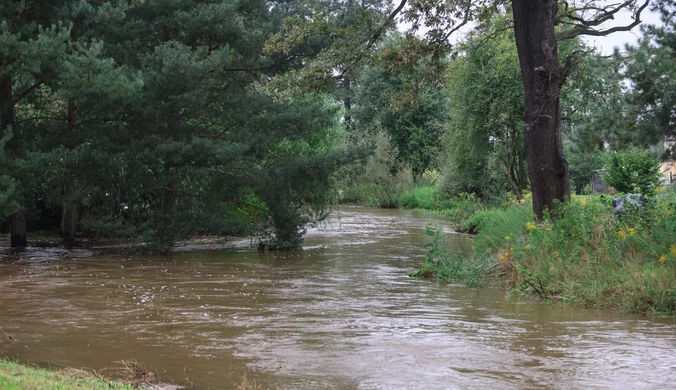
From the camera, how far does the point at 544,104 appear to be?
48.4 feet

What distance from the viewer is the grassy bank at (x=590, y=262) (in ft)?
35.5

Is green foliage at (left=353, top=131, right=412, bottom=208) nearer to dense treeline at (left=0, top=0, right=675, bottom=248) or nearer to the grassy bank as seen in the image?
dense treeline at (left=0, top=0, right=675, bottom=248)

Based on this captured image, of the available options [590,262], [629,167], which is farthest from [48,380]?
[629,167]

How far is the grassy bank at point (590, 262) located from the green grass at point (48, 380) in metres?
7.20

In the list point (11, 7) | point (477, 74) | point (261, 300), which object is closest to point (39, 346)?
point (261, 300)

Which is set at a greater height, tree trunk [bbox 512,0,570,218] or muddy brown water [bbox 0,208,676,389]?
tree trunk [bbox 512,0,570,218]

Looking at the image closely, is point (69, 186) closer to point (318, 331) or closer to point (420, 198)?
point (318, 331)

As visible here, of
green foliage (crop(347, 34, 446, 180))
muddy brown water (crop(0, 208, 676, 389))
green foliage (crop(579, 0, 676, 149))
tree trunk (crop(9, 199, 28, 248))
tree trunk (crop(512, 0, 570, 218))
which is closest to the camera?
muddy brown water (crop(0, 208, 676, 389))

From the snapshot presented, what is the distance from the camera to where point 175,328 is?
31.1 ft

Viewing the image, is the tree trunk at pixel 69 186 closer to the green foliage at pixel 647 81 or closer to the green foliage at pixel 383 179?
the green foliage at pixel 647 81

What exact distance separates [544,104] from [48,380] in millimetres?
10958

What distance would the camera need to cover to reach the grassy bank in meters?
10.8

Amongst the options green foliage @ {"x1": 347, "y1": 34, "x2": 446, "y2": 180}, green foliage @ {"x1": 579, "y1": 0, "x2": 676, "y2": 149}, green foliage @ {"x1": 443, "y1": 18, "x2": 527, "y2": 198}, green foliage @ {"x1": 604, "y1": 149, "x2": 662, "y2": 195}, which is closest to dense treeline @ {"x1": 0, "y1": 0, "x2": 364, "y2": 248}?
green foliage @ {"x1": 579, "y1": 0, "x2": 676, "y2": 149}

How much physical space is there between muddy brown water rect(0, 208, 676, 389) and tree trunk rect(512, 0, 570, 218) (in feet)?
9.82
